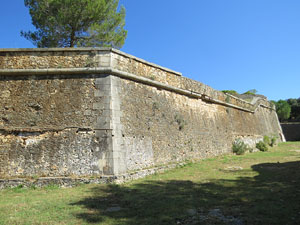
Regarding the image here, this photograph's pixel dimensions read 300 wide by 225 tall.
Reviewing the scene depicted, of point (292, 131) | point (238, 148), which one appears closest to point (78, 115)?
point (238, 148)

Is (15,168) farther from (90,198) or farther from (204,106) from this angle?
(204,106)

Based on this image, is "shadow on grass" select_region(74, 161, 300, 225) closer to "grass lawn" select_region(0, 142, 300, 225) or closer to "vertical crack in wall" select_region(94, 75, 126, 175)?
"grass lawn" select_region(0, 142, 300, 225)

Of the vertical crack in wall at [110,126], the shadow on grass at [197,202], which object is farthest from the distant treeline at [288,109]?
the vertical crack in wall at [110,126]

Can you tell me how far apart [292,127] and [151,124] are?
1090 inches

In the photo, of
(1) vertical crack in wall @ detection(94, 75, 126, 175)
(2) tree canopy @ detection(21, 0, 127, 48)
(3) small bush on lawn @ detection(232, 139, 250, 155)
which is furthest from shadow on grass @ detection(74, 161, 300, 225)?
(2) tree canopy @ detection(21, 0, 127, 48)

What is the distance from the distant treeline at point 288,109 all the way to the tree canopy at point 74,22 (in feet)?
118

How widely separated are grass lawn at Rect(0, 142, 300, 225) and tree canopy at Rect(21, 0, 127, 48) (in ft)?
30.7

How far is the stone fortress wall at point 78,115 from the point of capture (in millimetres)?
6312

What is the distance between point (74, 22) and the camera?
40.5 feet

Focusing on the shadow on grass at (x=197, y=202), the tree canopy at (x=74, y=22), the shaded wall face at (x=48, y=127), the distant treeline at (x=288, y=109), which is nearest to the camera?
the shadow on grass at (x=197, y=202)

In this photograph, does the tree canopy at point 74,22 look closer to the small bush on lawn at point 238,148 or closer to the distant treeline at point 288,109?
the small bush on lawn at point 238,148

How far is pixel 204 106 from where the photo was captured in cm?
1217

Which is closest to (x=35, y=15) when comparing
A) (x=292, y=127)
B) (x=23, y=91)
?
(x=23, y=91)

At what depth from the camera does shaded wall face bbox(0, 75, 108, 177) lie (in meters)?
6.26
